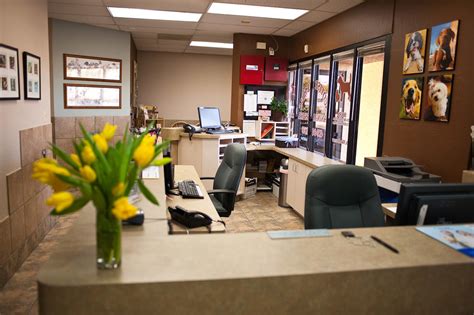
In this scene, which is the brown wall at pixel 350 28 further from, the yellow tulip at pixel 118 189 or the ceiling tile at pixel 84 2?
the yellow tulip at pixel 118 189

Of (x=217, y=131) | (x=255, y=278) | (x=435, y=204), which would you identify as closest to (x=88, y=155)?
(x=255, y=278)

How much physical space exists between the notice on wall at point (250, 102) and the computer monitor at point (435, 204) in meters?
5.06

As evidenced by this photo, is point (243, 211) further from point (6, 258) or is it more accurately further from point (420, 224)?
point (420, 224)

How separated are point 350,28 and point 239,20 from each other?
5.32 ft

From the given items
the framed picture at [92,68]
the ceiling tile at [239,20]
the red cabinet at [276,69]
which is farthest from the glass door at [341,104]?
the framed picture at [92,68]

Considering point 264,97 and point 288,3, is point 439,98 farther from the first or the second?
point 264,97

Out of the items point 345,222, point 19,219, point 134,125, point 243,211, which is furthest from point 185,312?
point 134,125

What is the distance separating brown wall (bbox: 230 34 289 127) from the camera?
655 cm

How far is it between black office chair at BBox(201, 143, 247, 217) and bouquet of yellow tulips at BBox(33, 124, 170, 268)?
2.20 meters

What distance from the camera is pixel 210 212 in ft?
8.64

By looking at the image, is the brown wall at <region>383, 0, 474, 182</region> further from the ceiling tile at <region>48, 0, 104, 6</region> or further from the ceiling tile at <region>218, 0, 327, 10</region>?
the ceiling tile at <region>48, 0, 104, 6</region>

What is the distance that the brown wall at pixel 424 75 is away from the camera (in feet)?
9.90

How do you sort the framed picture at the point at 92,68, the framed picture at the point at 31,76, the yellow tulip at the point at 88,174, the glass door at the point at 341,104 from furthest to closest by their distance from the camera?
the framed picture at the point at 92,68 < the glass door at the point at 341,104 < the framed picture at the point at 31,76 < the yellow tulip at the point at 88,174

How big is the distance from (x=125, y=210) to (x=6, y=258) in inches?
101
